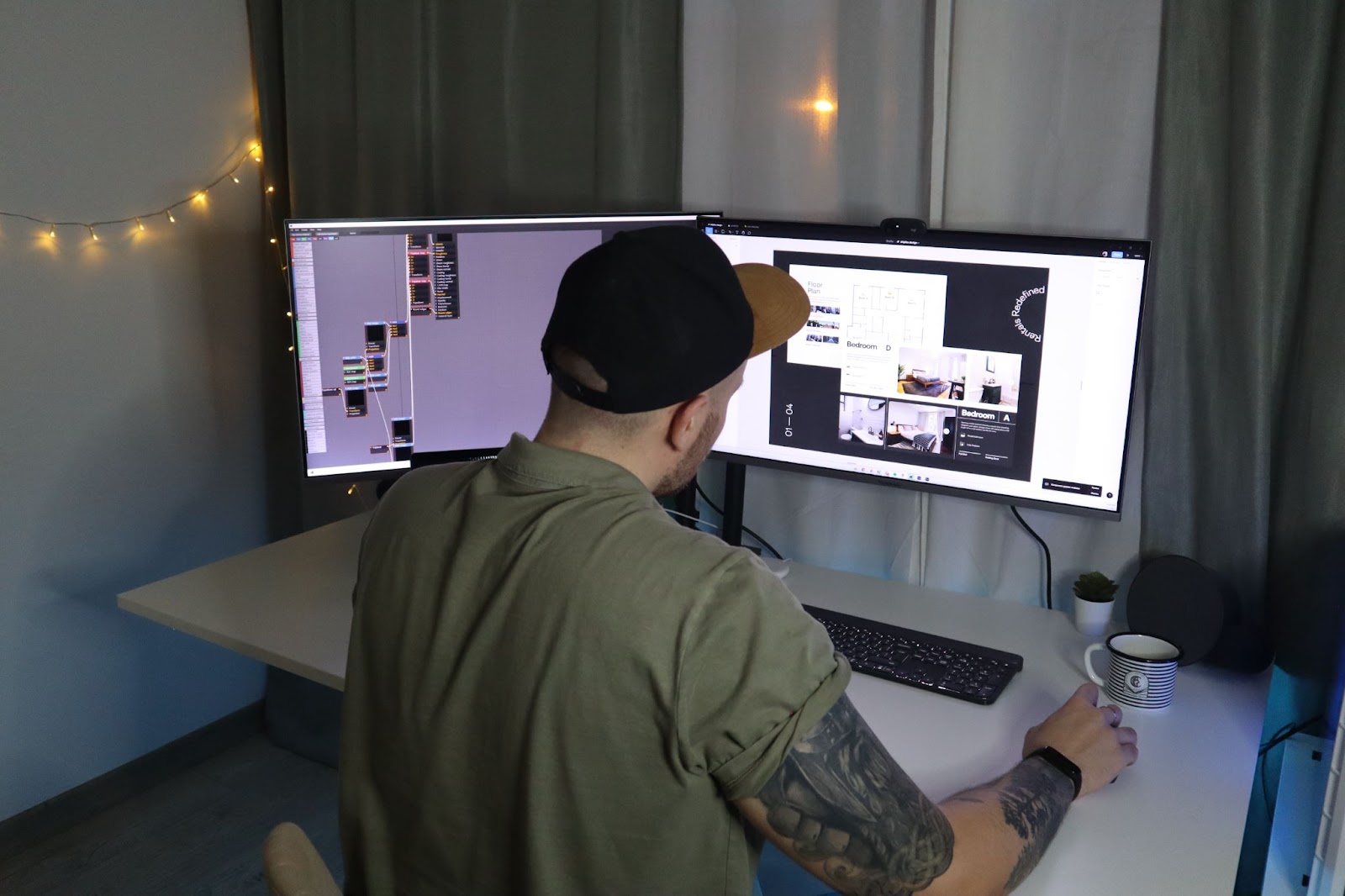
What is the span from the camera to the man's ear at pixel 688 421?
110cm

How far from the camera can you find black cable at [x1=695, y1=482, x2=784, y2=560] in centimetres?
215

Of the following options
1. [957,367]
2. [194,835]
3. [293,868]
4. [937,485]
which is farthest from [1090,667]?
[194,835]

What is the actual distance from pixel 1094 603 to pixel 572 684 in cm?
105

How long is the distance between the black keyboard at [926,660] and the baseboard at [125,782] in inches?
68.7

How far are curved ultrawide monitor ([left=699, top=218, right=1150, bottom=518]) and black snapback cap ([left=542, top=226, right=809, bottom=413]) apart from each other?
70cm

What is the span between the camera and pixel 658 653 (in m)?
0.95

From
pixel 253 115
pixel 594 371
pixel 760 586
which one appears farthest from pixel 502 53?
pixel 760 586

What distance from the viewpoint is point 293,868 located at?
0.98 m

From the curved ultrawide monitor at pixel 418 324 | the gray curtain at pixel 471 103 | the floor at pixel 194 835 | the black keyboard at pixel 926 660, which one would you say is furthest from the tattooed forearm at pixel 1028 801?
the floor at pixel 194 835

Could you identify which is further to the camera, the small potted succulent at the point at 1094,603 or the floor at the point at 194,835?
the floor at the point at 194,835

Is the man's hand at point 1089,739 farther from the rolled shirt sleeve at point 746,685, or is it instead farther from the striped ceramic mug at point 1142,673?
the rolled shirt sleeve at point 746,685

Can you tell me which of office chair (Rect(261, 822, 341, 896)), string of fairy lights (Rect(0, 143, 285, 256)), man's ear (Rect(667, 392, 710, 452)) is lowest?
office chair (Rect(261, 822, 341, 896))

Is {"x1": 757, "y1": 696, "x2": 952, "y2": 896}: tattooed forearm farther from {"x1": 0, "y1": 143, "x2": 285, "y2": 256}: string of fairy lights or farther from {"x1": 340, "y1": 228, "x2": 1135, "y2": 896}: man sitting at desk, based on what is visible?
{"x1": 0, "y1": 143, "x2": 285, "y2": 256}: string of fairy lights

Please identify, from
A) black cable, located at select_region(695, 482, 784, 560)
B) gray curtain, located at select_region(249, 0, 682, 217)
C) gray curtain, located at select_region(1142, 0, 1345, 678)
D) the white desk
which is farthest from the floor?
gray curtain, located at select_region(1142, 0, 1345, 678)
